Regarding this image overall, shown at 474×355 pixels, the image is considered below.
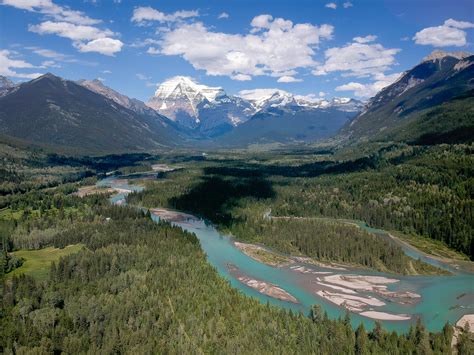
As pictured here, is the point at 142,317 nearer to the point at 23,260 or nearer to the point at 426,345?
the point at 426,345

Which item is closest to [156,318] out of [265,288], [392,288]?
[265,288]

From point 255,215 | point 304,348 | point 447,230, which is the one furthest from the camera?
point 255,215

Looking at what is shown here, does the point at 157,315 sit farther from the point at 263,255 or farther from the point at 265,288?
the point at 263,255

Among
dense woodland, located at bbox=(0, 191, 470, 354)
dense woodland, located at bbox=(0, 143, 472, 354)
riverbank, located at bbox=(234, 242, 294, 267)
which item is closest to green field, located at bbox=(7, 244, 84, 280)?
dense woodland, located at bbox=(0, 143, 472, 354)

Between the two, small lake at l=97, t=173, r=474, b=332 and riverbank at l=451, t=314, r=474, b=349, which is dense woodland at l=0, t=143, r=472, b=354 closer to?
riverbank at l=451, t=314, r=474, b=349

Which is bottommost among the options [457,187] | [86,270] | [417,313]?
[417,313]

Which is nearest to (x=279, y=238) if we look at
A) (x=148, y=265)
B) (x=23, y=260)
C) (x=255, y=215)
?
(x=255, y=215)
